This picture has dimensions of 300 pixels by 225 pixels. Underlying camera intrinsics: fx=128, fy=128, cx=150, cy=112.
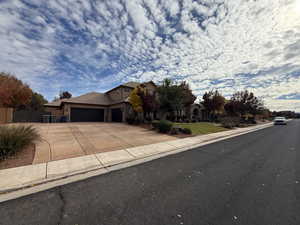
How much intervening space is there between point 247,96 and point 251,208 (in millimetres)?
32720

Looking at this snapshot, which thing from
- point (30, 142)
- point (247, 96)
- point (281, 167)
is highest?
point (247, 96)

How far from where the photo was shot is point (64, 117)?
2028cm

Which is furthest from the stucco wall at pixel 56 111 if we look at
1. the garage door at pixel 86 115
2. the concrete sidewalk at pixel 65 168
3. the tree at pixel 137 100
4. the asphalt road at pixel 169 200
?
the asphalt road at pixel 169 200

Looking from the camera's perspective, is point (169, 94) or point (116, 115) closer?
point (169, 94)

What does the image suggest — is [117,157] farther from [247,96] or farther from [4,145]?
[247,96]

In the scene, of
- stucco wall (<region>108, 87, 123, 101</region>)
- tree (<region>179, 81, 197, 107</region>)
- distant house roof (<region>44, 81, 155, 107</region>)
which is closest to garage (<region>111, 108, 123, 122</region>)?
distant house roof (<region>44, 81, 155, 107</region>)

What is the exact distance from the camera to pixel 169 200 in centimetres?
289

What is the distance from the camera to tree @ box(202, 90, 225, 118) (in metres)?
29.5

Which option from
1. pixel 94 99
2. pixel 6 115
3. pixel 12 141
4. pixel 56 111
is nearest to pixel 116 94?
pixel 94 99

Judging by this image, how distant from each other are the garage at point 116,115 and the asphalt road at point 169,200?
58.1 ft

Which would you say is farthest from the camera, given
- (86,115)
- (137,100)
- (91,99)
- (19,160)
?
(91,99)

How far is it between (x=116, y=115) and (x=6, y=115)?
13821 millimetres

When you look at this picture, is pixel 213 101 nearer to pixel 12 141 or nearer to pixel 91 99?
pixel 91 99

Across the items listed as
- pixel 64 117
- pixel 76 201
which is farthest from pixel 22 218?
pixel 64 117
